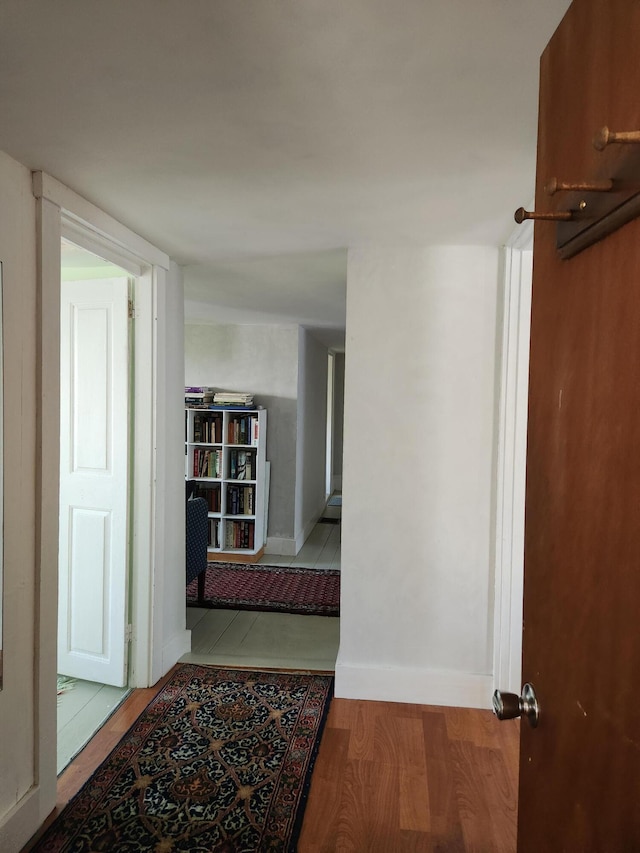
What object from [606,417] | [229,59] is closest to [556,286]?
[606,417]

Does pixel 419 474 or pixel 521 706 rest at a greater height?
pixel 419 474

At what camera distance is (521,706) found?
3.18 ft

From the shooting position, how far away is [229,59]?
1.23m

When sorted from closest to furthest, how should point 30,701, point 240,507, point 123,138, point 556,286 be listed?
point 556,286
point 123,138
point 30,701
point 240,507

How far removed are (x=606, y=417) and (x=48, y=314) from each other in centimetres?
182

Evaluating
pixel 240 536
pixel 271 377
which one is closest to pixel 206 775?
pixel 240 536

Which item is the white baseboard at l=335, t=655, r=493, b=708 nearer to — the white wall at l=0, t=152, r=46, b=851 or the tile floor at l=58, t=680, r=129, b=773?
the tile floor at l=58, t=680, r=129, b=773

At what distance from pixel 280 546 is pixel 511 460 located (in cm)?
349

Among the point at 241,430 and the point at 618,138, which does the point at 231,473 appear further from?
the point at 618,138

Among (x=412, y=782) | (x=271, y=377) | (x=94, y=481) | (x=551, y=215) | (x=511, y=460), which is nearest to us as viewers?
(x=551, y=215)

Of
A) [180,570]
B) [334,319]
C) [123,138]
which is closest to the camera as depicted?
[123,138]

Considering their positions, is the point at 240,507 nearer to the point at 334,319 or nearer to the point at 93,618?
the point at 334,319

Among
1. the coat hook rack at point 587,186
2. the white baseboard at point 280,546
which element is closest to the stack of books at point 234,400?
the white baseboard at point 280,546

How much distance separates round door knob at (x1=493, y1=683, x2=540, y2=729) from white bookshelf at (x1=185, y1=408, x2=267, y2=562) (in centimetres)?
456
